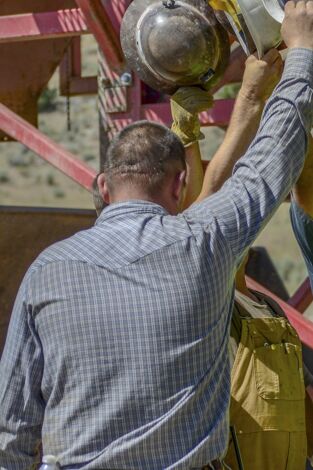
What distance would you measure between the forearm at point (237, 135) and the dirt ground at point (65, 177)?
67.9 ft

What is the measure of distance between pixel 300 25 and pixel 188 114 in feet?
3.07

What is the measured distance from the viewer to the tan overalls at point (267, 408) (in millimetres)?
3826

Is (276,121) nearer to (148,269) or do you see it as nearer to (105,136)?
(148,269)

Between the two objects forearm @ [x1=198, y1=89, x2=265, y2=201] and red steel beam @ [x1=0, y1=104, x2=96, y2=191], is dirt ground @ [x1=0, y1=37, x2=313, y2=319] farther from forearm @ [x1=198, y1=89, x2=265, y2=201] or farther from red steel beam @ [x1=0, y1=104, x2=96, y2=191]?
forearm @ [x1=198, y1=89, x2=265, y2=201]

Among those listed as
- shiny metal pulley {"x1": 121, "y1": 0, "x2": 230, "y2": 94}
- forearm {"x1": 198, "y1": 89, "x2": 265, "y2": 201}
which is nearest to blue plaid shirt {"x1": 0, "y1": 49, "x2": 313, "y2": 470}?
forearm {"x1": 198, "y1": 89, "x2": 265, "y2": 201}

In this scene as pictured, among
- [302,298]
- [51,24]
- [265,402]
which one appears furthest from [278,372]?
[302,298]

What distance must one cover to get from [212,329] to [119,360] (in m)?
0.25

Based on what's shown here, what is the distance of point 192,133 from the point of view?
426 centimetres

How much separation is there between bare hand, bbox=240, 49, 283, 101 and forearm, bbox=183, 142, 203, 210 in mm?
536

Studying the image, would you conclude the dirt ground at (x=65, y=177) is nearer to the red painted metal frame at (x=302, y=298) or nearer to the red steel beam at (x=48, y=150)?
the red painted metal frame at (x=302, y=298)

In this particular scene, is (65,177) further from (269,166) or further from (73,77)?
(269,166)

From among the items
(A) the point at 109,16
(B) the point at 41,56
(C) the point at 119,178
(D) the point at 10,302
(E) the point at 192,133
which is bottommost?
(D) the point at 10,302

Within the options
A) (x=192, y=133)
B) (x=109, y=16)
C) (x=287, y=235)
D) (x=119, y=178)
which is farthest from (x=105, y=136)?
(x=287, y=235)

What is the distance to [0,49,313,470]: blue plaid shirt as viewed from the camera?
306 centimetres
